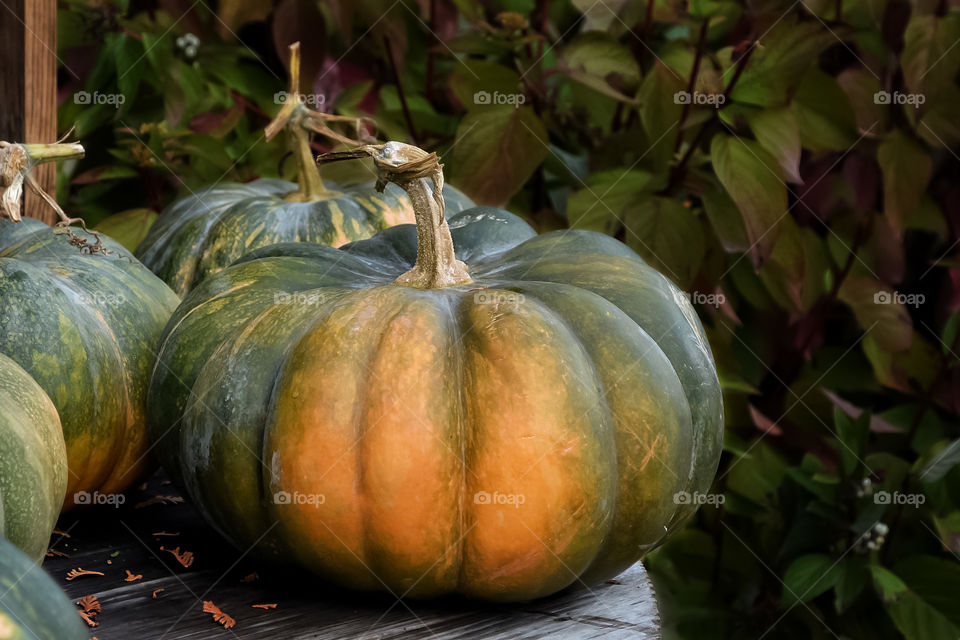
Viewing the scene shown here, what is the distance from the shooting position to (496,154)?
226 centimetres

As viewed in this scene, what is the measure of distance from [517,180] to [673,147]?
1.21ft

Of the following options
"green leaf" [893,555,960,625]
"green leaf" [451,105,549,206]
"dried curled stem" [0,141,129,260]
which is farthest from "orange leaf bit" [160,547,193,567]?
"green leaf" [893,555,960,625]

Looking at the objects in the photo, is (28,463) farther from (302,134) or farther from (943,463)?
(943,463)

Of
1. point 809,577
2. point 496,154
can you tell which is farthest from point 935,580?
point 496,154

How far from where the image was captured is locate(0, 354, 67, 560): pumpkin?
110 centimetres

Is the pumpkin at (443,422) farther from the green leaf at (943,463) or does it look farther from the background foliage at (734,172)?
the green leaf at (943,463)

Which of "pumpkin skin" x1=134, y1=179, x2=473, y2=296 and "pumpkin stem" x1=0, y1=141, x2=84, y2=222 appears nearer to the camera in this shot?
"pumpkin stem" x1=0, y1=141, x2=84, y2=222

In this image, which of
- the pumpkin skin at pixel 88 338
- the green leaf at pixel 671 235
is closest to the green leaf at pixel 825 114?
Result: the green leaf at pixel 671 235

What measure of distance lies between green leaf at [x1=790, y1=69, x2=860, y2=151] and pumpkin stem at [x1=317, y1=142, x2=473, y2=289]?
1201 mm

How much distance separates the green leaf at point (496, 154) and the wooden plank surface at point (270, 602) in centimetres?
99

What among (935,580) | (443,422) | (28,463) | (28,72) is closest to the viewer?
(28,463)

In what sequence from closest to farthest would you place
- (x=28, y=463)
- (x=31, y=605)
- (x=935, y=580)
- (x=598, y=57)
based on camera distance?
(x=31, y=605) < (x=28, y=463) < (x=598, y=57) < (x=935, y=580)

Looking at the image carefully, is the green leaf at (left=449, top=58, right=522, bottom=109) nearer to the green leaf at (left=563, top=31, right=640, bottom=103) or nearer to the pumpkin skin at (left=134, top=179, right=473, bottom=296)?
the green leaf at (left=563, top=31, right=640, bottom=103)

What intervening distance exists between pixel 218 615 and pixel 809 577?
1.60 meters
